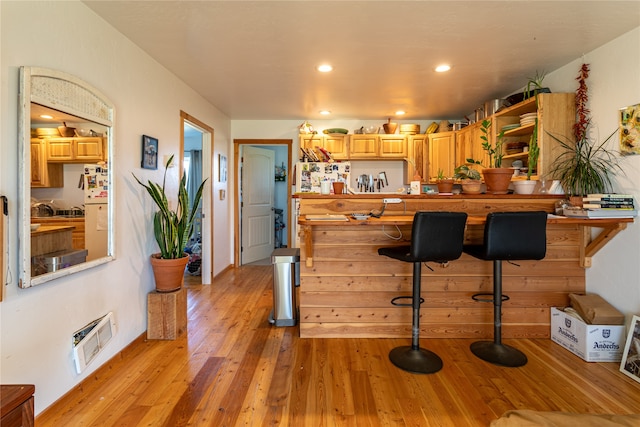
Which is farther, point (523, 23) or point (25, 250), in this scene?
point (523, 23)

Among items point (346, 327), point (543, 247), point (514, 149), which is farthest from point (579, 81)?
point (346, 327)

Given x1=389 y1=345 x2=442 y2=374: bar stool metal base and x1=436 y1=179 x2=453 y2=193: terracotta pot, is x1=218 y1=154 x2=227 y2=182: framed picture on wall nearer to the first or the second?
x1=436 y1=179 x2=453 y2=193: terracotta pot

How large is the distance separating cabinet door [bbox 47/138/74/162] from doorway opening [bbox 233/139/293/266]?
324 cm

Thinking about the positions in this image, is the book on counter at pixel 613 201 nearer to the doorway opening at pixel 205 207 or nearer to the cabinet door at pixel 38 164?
the cabinet door at pixel 38 164

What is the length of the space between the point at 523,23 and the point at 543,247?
1491 mm

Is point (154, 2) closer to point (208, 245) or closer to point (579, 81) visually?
point (208, 245)

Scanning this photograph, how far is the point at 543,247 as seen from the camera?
217 centimetres

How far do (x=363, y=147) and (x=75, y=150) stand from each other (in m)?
3.57

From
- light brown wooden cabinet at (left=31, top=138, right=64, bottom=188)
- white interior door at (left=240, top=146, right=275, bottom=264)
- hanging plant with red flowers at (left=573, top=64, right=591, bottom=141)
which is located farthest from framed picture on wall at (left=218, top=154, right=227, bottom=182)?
hanging plant with red flowers at (left=573, top=64, right=591, bottom=141)

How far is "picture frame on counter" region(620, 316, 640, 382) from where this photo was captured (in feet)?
6.79

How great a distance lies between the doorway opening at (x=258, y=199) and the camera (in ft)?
16.8

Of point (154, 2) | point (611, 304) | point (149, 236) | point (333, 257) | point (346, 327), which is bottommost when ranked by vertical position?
point (346, 327)

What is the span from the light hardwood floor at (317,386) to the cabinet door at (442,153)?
256 centimetres

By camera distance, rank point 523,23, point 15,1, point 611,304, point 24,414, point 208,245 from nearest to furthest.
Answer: point 24,414, point 15,1, point 523,23, point 611,304, point 208,245
